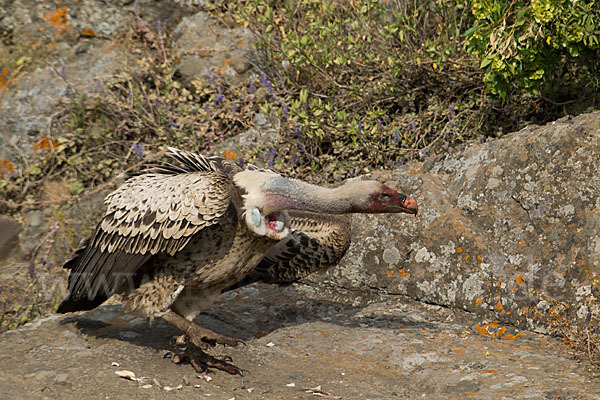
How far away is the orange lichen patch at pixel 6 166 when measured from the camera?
8312 mm

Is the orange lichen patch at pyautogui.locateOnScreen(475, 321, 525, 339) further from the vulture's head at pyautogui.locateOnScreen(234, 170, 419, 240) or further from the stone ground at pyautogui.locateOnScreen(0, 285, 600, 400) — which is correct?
the vulture's head at pyautogui.locateOnScreen(234, 170, 419, 240)

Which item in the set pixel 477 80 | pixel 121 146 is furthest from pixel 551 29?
pixel 121 146

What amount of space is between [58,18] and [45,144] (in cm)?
202

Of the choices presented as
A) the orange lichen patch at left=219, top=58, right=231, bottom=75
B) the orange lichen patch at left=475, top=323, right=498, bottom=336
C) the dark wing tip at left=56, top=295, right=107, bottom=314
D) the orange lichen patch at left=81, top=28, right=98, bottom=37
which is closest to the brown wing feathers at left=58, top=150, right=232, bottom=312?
the dark wing tip at left=56, top=295, right=107, bottom=314

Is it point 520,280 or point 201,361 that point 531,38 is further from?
point 201,361

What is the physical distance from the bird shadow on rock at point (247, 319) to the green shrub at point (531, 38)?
2.38 meters

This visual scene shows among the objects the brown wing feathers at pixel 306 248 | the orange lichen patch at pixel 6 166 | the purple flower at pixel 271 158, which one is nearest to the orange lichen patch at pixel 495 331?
the brown wing feathers at pixel 306 248

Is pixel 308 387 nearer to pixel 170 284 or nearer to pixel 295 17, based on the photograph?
pixel 170 284

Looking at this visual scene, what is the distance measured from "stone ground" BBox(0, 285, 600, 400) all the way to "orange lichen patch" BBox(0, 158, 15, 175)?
366 centimetres

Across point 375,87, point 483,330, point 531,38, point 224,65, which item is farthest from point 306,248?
point 224,65

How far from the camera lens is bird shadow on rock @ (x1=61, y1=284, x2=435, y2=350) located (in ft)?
16.2

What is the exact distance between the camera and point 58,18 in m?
9.25

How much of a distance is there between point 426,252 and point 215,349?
1.86 metres

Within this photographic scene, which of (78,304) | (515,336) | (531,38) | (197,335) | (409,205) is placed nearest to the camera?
(409,205)
